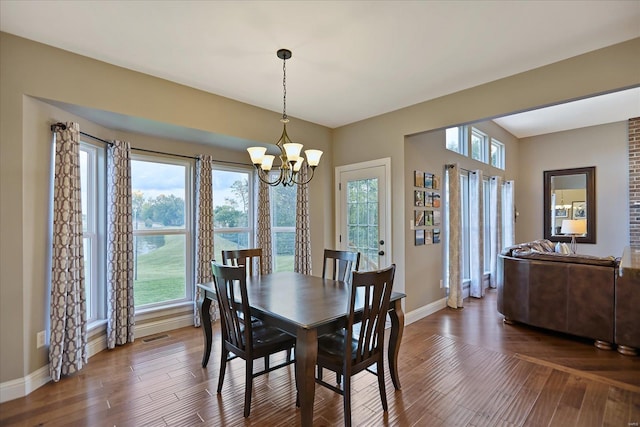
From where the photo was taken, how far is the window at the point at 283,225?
15.2 ft

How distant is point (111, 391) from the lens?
2461 millimetres

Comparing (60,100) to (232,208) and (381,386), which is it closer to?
(232,208)

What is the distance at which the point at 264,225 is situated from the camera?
14.0ft

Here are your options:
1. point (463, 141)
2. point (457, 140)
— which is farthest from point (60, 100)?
point (463, 141)

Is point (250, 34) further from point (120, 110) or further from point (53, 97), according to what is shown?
point (53, 97)

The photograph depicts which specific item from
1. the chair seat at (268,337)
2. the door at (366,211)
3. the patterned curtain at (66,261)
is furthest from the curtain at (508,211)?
the patterned curtain at (66,261)

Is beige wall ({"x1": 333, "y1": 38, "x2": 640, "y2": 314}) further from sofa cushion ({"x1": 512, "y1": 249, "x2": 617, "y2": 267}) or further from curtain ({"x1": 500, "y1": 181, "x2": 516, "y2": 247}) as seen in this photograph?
curtain ({"x1": 500, "y1": 181, "x2": 516, "y2": 247})

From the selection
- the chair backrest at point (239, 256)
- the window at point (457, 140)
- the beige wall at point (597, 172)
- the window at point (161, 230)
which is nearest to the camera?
the chair backrest at point (239, 256)

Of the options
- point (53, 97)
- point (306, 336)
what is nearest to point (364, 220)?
point (306, 336)

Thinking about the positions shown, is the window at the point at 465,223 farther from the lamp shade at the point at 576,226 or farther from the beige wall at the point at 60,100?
the lamp shade at the point at 576,226

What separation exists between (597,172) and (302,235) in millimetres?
6344

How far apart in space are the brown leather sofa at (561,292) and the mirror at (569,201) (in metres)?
3.62

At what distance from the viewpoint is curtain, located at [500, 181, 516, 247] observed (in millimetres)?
6367

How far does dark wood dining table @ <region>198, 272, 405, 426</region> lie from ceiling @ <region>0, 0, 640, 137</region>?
2.00 meters
